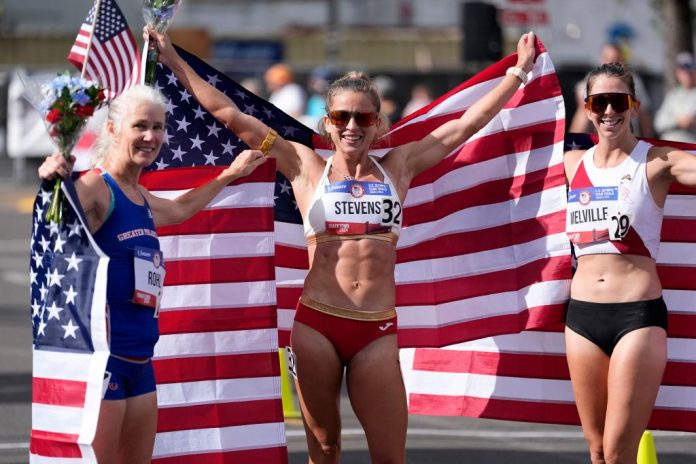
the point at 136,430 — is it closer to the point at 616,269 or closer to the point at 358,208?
the point at 358,208

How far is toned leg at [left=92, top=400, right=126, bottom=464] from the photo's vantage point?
6090 millimetres

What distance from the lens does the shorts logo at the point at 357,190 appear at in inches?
270

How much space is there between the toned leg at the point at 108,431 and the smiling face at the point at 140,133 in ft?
3.64

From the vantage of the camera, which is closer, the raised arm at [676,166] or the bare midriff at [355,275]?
the bare midriff at [355,275]

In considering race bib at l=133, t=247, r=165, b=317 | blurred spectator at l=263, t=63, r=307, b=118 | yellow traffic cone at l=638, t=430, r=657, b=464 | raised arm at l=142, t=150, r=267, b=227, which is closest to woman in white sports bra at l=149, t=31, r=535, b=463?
raised arm at l=142, t=150, r=267, b=227

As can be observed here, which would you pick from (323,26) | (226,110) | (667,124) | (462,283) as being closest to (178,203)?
(226,110)

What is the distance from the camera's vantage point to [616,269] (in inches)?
279

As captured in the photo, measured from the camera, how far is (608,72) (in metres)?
7.13

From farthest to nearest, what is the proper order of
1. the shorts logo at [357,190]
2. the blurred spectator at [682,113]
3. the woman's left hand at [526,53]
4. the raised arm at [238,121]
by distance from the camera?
the blurred spectator at [682,113], the woman's left hand at [526,53], the raised arm at [238,121], the shorts logo at [357,190]

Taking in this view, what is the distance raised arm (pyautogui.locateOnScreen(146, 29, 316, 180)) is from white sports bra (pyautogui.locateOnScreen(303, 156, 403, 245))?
291 mm

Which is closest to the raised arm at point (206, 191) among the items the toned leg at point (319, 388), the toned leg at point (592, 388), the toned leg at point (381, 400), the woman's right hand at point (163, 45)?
the woman's right hand at point (163, 45)

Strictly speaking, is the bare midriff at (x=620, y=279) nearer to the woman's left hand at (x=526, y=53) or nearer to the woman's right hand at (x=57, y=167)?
the woman's left hand at (x=526, y=53)

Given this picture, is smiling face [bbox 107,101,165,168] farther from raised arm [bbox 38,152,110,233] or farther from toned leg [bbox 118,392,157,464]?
toned leg [bbox 118,392,157,464]

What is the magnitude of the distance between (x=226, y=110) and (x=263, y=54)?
1341 inches
